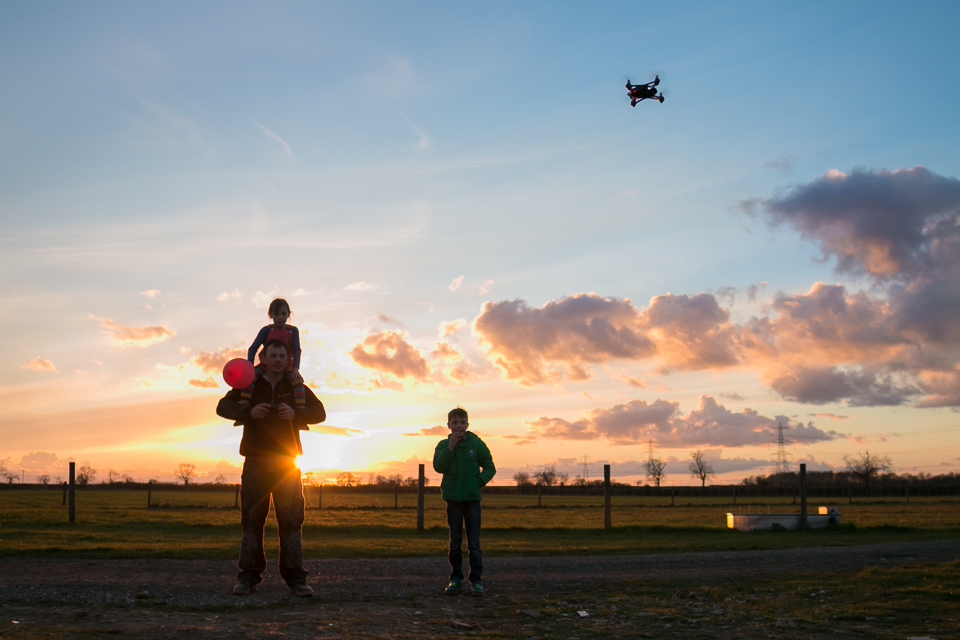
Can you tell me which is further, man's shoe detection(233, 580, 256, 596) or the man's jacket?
the man's jacket

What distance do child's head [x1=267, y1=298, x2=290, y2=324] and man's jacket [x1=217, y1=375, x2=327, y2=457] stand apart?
1.95 feet

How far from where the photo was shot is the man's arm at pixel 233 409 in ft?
21.6

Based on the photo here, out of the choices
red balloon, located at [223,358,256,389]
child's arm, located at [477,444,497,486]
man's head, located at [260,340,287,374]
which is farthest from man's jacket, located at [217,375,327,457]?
child's arm, located at [477,444,497,486]

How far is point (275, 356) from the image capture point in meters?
6.84

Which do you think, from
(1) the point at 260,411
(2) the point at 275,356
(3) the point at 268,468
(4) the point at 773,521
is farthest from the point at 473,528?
(4) the point at 773,521

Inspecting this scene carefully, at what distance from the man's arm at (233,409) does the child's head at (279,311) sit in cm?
91

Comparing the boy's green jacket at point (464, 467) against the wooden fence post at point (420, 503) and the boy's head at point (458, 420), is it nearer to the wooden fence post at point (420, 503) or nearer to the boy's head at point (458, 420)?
the boy's head at point (458, 420)

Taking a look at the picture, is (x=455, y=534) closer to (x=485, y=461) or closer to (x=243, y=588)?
(x=485, y=461)

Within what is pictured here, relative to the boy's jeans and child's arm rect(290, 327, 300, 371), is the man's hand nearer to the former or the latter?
child's arm rect(290, 327, 300, 371)

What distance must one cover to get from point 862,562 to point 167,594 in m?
9.90

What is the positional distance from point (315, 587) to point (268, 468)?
4.97 feet

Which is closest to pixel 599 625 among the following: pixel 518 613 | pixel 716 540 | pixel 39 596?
pixel 518 613

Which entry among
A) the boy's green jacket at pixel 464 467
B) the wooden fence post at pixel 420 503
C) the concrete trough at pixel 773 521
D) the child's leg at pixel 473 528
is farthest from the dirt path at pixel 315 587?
the concrete trough at pixel 773 521

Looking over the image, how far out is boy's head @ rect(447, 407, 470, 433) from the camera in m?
7.74
